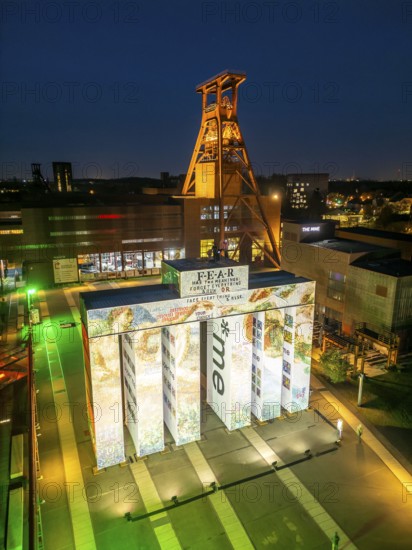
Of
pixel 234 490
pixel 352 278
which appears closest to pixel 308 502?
pixel 234 490

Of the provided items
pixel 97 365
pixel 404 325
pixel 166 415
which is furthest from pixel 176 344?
pixel 404 325

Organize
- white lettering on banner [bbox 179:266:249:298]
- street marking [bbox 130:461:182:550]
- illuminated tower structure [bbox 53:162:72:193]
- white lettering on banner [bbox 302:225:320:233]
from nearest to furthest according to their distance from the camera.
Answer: street marking [bbox 130:461:182:550] → white lettering on banner [bbox 179:266:249:298] → white lettering on banner [bbox 302:225:320:233] → illuminated tower structure [bbox 53:162:72:193]

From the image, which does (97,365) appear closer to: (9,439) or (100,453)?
(100,453)

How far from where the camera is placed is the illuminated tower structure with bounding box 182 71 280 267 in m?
43.6

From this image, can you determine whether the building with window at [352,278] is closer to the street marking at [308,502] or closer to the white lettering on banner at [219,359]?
the street marking at [308,502]

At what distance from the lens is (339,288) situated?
29.3 meters

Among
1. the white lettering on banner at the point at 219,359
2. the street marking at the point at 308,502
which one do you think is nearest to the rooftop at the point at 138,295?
the white lettering on banner at the point at 219,359

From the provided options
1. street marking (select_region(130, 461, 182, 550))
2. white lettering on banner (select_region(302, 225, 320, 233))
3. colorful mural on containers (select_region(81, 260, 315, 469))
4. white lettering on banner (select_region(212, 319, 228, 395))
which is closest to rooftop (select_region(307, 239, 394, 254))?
white lettering on banner (select_region(302, 225, 320, 233))

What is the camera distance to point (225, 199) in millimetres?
45781

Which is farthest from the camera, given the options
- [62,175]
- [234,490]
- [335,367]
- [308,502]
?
[62,175]

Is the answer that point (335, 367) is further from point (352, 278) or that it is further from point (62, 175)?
point (62, 175)

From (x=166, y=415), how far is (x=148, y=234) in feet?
97.9

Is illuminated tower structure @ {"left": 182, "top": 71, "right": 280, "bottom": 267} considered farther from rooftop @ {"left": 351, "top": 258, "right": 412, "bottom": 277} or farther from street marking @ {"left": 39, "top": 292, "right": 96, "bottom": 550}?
street marking @ {"left": 39, "top": 292, "right": 96, "bottom": 550}

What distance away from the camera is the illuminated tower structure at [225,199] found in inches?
1716
